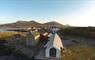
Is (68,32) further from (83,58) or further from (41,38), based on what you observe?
(83,58)

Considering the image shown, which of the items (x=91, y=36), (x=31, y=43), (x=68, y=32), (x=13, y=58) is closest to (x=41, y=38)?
(x=31, y=43)

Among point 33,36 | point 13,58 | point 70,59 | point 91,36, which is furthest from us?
point 91,36

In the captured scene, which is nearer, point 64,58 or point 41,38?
point 64,58

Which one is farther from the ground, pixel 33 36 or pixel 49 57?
pixel 33 36

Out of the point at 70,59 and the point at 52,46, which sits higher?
the point at 52,46

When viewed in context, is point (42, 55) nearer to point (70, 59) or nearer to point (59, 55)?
point (59, 55)

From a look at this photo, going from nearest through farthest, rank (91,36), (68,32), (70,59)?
(70,59) → (91,36) → (68,32)

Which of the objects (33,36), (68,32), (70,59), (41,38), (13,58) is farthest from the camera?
(68,32)

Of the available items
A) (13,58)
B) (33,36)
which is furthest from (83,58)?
(33,36)

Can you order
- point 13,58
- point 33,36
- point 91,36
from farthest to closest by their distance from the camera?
point 91,36
point 33,36
point 13,58
